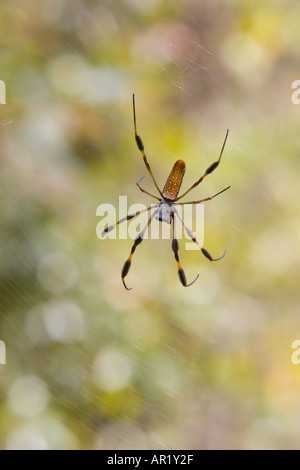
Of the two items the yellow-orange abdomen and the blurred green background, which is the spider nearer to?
the yellow-orange abdomen

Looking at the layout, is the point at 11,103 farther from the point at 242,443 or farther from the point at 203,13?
the point at 242,443

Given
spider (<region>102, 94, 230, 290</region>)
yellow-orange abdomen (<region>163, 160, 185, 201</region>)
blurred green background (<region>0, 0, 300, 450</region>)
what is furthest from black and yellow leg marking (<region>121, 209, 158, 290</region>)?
blurred green background (<region>0, 0, 300, 450</region>)

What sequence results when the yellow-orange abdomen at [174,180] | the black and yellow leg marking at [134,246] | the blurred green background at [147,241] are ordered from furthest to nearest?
the blurred green background at [147,241]
the black and yellow leg marking at [134,246]
the yellow-orange abdomen at [174,180]

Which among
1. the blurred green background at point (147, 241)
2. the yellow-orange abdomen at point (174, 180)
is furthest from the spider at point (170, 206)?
the blurred green background at point (147, 241)

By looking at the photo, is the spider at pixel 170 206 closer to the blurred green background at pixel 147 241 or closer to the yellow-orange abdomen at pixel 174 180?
the yellow-orange abdomen at pixel 174 180

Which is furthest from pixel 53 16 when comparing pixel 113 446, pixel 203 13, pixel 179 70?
pixel 113 446
